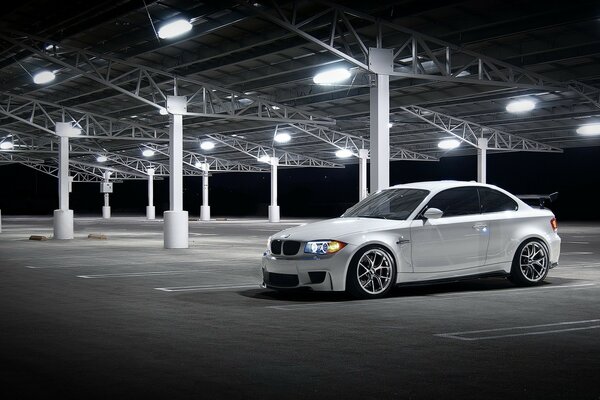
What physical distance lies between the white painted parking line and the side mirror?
9.32ft

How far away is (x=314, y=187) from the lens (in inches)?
2926

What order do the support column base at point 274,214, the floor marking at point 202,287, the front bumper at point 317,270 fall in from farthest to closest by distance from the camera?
the support column base at point 274,214, the floor marking at point 202,287, the front bumper at point 317,270

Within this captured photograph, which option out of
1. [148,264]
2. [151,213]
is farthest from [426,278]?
[151,213]

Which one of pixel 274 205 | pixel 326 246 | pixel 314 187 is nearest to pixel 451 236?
pixel 326 246

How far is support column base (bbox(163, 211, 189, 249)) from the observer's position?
23.4 meters

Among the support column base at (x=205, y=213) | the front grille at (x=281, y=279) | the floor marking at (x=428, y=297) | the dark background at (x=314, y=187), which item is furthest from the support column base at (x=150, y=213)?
the floor marking at (x=428, y=297)

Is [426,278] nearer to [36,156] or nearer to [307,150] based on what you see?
[307,150]

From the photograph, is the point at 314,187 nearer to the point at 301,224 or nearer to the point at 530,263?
the point at 301,224

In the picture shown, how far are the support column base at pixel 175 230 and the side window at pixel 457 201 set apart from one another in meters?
12.6

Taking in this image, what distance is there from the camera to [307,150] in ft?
180

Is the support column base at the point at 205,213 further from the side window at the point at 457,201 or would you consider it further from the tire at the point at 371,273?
the tire at the point at 371,273

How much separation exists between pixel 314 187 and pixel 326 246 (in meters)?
63.7

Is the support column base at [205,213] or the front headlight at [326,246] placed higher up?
the support column base at [205,213]

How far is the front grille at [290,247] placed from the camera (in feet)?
35.7
